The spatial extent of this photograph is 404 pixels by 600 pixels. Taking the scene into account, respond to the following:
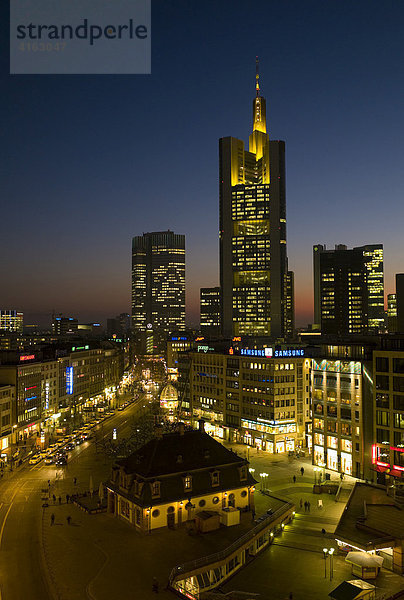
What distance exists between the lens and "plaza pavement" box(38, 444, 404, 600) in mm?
45219

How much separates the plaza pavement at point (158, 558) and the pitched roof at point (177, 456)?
22.5 ft

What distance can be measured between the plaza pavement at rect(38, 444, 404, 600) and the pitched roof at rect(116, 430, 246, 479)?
Answer: 6.85 meters

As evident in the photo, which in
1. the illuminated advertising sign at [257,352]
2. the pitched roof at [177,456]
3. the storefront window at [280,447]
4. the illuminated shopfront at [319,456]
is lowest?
the storefront window at [280,447]

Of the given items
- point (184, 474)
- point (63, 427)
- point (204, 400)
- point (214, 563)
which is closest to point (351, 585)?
point (214, 563)

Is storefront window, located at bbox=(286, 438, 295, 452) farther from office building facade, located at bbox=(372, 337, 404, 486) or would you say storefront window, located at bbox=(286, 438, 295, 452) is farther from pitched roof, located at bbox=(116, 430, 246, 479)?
pitched roof, located at bbox=(116, 430, 246, 479)

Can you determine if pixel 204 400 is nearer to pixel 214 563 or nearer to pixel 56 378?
pixel 56 378

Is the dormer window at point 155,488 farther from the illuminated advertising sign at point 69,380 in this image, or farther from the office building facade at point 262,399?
the illuminated advertising sign at point 69,380

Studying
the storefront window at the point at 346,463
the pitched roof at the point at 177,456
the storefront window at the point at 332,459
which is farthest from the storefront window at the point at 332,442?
the pitched roof at the point at 177,456

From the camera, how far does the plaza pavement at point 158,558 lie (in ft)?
148

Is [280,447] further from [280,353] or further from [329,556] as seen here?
[329,556]

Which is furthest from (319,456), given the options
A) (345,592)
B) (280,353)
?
(345,592)

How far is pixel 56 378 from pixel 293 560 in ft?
A: 326

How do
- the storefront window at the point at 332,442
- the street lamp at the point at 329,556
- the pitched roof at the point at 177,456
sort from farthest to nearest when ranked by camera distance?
the storefront window at the point at 332,442 < the pitched roof at the point at 177,456 < the street lamp at the point at 329,556

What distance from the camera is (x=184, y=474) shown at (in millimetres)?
61250
